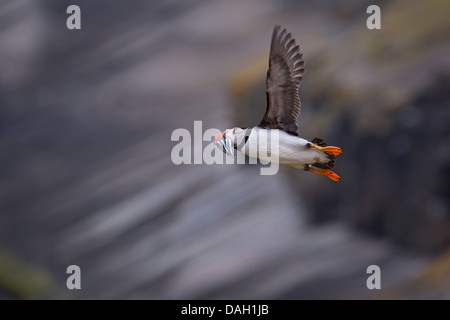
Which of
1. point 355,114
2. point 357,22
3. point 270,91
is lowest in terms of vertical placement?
point 270,91

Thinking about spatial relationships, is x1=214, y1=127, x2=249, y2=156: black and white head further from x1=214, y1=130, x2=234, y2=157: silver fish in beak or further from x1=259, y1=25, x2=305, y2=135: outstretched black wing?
x1=259, y1=25, x2=305, y2=135: outstretched black wing

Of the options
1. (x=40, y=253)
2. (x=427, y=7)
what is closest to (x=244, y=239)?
(x=40, y=253)

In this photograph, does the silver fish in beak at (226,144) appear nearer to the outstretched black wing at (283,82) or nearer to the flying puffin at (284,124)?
the flying puffin at (284,124)

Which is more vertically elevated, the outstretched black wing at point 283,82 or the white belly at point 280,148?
the outstretched black wing at point 283,82

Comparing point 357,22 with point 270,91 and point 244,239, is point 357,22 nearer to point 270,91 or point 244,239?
point 244,239

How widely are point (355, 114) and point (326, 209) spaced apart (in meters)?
0.78

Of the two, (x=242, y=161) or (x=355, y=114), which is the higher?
(x=355, y=114)

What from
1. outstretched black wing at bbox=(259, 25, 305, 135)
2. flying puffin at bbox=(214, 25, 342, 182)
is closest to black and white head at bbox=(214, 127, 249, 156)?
flying puffin at bbox=(214, 25, 342, 182)

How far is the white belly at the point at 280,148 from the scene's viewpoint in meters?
2.37

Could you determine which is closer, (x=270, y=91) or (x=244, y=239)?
(x=270, y=91)

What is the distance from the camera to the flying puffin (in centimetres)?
237

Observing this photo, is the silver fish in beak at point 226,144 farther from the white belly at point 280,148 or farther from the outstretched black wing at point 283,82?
the outstretched black wing at point 283,82

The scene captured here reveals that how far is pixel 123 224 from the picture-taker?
4.96 meters

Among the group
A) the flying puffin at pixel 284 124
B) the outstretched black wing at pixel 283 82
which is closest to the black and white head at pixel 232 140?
the flying puffin at pixel 284 124
